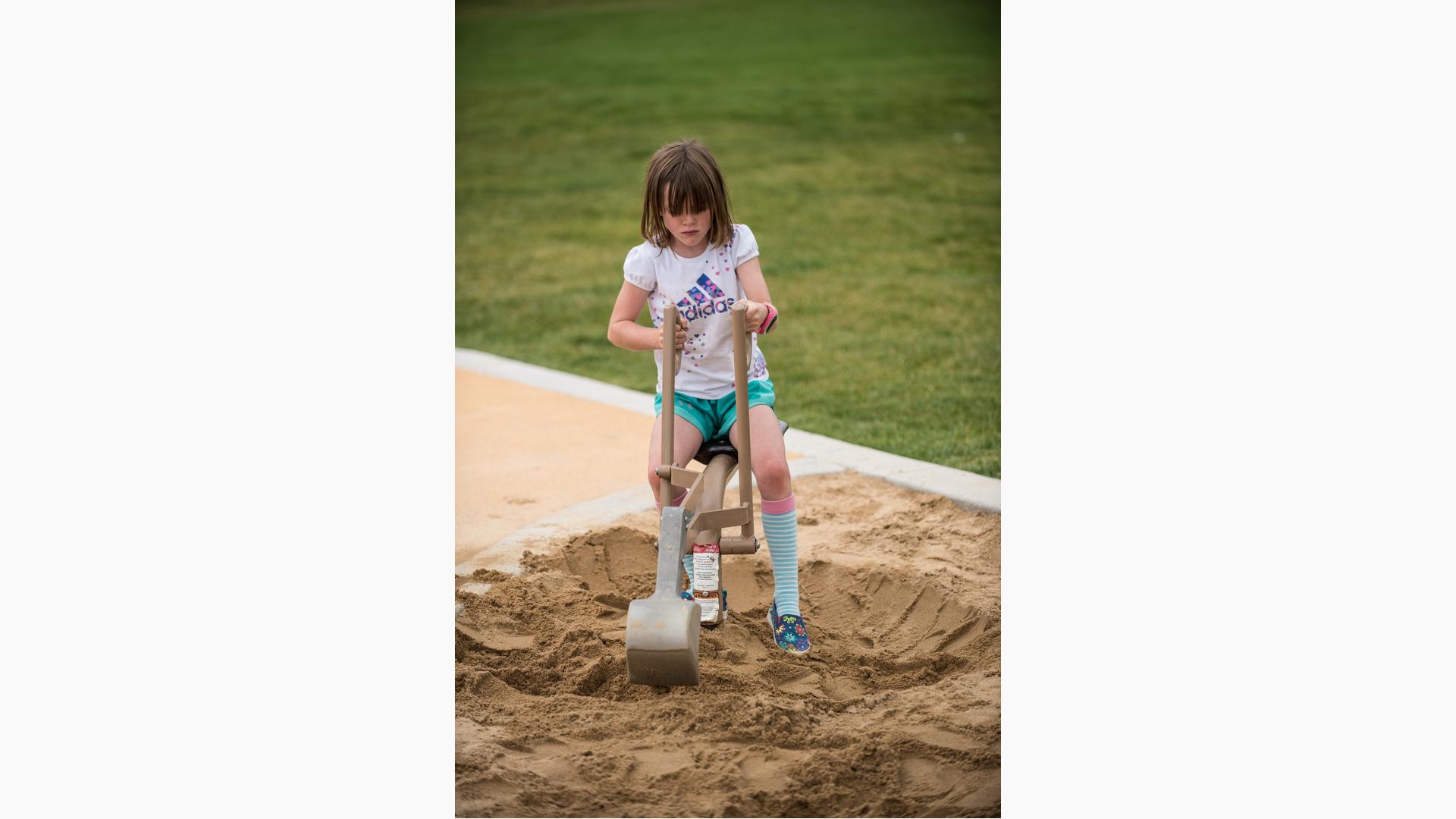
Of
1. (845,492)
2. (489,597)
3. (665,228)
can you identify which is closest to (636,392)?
(845,492)

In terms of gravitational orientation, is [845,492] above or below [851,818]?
above

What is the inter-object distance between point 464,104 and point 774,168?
286 cm

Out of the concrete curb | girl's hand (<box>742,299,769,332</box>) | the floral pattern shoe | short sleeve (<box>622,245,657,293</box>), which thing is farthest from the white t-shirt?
the concrete curb

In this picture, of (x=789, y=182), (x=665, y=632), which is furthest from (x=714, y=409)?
(x=789, y=182)

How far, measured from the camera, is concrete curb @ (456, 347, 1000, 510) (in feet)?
14.4

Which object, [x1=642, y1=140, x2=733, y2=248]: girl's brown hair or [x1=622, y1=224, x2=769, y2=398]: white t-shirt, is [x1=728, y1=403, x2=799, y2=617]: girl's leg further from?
[x1=642, y1=140, x2=733, y2=248]: girl's brown hair

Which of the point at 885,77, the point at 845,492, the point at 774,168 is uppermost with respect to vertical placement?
the point at 885,77

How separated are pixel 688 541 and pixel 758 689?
0.34 metres

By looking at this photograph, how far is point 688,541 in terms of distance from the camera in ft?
10.4

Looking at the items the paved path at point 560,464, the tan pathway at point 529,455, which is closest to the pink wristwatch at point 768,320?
the paved path at point 560,464

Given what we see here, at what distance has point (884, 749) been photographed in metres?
2.83

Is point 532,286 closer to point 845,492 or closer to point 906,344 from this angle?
point 906,344

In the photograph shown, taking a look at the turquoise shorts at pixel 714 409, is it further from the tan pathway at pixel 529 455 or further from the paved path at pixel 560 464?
the tan pathway at pixel 529 455

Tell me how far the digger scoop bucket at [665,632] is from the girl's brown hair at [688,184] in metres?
0.71
